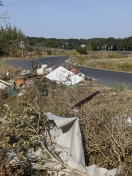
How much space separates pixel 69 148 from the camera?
593cm

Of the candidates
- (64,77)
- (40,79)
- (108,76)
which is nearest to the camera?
(40,79)

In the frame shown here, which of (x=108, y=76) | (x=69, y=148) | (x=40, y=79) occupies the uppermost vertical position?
(x=40, y=79)

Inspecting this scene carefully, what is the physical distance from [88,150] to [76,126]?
48 cm

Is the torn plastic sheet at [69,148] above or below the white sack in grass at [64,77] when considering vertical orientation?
below

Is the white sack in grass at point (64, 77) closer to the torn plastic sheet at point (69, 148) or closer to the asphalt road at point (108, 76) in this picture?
the asphalt road at point (108, 76)

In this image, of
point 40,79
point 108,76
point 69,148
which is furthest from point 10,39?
point 69,148

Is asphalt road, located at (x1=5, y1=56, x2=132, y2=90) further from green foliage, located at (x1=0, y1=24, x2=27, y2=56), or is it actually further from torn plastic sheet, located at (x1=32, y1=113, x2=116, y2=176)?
green foliage, located at (x1=0, y1=24, x2=27, y2=56)

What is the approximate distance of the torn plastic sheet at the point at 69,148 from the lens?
5.24m

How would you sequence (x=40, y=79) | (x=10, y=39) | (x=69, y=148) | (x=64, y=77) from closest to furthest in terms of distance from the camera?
(x=69, y=148) → (x=40, y=79) → (x=64, y=77) → (x=10, y=39)

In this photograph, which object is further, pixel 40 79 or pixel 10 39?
pixel 10 39

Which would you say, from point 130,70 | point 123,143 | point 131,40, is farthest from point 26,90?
point 131,40

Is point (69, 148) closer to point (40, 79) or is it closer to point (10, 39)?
point (40, 79)

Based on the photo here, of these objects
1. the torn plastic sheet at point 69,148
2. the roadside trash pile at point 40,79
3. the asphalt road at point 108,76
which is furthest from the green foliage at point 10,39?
the torn plastic sheet at point 69,148

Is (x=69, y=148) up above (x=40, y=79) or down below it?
below
